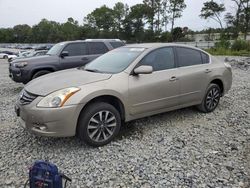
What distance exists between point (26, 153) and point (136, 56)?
93.6 inches

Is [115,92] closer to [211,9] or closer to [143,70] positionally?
[143,70]

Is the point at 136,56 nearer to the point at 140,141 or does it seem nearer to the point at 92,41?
the point at 140,141

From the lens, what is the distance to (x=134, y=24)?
228ft

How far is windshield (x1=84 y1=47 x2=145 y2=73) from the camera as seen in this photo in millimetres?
4785

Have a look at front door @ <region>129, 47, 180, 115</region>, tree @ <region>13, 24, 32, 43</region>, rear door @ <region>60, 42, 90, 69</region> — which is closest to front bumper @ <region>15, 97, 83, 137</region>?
front door @ <region>129, 47, 180, 115</region>

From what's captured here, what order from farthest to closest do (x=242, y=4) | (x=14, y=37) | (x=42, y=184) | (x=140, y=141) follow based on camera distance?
(x=14, y=37) → (x=242, y=4) → (x=140, y=141) → (x=42, y=184)

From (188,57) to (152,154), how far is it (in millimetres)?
2405

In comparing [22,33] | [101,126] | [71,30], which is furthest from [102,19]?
[101,126]

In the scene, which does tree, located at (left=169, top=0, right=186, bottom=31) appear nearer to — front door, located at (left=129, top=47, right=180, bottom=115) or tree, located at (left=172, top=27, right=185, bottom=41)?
tree, located at (left=172, top=27, right=185, bottom=41)

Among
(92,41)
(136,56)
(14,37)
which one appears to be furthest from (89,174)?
(14,37)

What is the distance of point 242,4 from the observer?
49.0m

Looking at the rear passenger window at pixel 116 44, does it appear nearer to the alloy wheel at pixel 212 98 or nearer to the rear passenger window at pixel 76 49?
the rear passenger window at pixel 76 49

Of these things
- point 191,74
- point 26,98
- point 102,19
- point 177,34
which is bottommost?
point 26,98

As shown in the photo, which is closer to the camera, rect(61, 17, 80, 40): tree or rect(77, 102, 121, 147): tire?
rect(77, 102, 121, 147): tire
